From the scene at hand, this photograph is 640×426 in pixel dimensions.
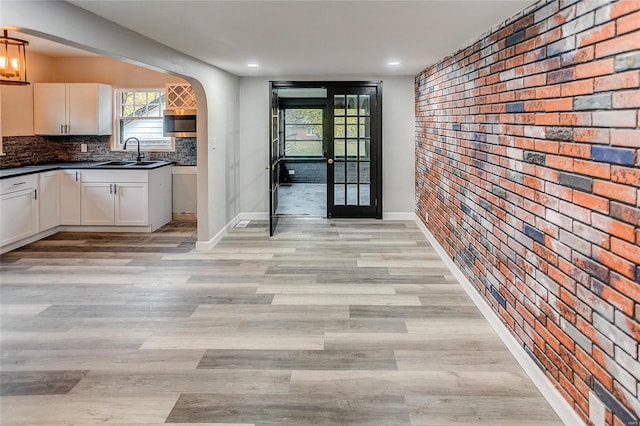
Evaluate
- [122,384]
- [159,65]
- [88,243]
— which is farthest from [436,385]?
[88,243]

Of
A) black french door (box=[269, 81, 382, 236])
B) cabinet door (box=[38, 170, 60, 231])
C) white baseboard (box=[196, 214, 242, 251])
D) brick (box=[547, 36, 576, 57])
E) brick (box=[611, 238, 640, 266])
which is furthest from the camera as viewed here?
Answer: black french door (box=[269, 81, 382, 236])

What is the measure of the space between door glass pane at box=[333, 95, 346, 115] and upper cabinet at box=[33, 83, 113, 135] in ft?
11.0

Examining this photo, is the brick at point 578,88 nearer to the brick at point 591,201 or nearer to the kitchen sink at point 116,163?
the brick at point 591,201

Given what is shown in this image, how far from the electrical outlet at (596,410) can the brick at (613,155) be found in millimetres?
991

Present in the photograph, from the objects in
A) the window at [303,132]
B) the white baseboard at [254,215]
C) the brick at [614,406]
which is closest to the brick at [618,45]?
the brick at [614,406]

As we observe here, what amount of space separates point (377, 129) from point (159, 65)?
12.8 ft

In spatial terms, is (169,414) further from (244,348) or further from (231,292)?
(231,292)

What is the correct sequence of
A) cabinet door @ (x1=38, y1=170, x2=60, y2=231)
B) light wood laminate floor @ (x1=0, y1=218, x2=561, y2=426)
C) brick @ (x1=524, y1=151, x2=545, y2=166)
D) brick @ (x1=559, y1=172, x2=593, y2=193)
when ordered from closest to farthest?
brick @ (x1=559, y1=172, x2=593, y2=193), light wood laminate floor @ (x1=0, y1=218, x2=561, y2=426), brick @ (x1=524, y1=151, x2=545, y2=166), cabinet door @ (x1=38, y1=170, x2=60, y2=231)

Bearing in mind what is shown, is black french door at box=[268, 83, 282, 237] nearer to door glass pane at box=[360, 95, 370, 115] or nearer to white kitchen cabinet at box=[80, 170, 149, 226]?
door glass pane at box=[360, 95, 370, 115]

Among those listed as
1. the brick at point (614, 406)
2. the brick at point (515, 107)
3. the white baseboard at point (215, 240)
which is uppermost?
the brick at point (515, 107)

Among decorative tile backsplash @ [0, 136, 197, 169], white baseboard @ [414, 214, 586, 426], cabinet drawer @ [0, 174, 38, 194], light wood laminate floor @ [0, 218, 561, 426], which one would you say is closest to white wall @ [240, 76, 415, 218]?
decorative tile backsplash @ [0, 136, 197, 169]

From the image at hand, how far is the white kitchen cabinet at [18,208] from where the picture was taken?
5449 millimetres

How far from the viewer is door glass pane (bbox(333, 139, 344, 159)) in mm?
7641

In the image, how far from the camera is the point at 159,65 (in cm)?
441
